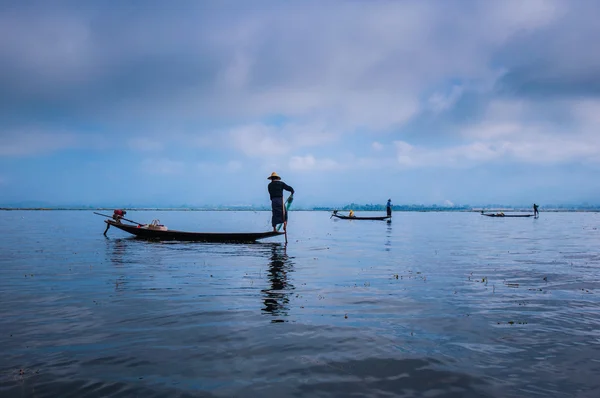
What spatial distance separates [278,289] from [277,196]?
43.5ft

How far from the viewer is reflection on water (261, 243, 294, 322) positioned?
33.8ft

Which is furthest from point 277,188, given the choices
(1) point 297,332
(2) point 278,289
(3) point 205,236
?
(1) point 297,332

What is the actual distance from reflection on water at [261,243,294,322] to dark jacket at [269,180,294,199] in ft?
19.7

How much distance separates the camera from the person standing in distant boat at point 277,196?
25.6m

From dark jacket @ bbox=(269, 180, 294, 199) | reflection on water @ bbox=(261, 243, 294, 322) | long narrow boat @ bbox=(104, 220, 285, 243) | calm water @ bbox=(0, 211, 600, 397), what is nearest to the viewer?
calm water @ bbox=(0, 211, 600, 397)

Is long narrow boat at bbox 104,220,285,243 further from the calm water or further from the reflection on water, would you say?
the calm water

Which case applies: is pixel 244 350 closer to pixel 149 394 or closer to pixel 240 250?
pixel 149 394

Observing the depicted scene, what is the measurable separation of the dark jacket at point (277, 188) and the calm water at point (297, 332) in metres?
9.16

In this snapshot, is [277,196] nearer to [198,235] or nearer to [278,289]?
[198,235]

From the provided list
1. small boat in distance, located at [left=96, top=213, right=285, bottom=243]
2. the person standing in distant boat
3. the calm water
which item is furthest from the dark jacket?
the calm water

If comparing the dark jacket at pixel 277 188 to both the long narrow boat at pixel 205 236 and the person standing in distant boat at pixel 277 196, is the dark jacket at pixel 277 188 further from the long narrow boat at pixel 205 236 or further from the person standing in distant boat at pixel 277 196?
the long narrow boat at pixel 205 236

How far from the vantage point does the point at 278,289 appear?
510 inches

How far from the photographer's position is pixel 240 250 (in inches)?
982

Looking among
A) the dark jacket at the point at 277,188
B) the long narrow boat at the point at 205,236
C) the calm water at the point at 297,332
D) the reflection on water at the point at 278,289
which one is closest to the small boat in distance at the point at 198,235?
the long narrow boat at the point at 205,236
